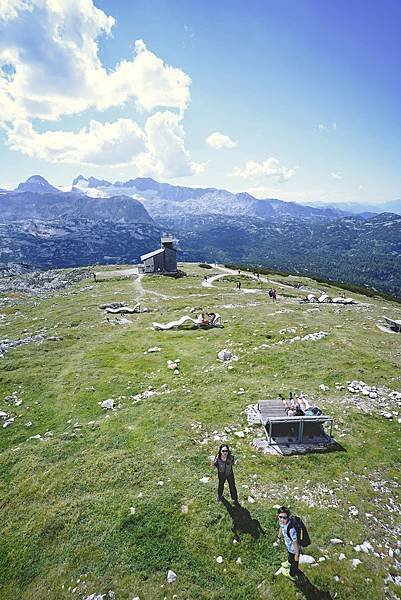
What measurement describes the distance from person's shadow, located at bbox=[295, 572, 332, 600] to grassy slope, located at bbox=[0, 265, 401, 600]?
9.5 inches

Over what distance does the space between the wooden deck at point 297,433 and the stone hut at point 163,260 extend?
7487cm

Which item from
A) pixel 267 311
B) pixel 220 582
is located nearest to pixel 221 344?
pixel 267 311

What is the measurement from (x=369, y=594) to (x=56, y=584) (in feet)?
30.6

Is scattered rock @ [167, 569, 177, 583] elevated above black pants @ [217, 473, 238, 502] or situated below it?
below

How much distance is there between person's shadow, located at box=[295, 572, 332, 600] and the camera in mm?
10148

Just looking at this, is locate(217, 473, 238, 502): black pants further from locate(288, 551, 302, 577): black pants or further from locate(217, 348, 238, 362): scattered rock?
locate(217, 348, 238, 362): scattered rock

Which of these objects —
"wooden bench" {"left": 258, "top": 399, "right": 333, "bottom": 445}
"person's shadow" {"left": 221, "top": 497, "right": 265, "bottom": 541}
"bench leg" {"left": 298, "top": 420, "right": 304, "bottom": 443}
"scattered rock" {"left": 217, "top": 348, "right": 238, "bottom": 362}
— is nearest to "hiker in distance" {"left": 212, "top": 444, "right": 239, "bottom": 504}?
"person's shadow" {"left": 221, "top": 497, "right": 265, "bottom": 541}

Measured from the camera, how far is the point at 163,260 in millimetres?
92625

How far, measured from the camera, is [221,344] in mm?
32375

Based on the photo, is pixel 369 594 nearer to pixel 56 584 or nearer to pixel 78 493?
pixel 56 584

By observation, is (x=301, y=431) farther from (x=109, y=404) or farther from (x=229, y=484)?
(x=109, y=404)

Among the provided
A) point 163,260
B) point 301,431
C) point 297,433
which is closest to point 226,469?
point 301,431

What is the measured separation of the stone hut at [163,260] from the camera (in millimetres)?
91438

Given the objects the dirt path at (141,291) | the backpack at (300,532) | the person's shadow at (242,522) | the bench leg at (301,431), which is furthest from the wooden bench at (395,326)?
the dirt path at (141,291)
